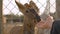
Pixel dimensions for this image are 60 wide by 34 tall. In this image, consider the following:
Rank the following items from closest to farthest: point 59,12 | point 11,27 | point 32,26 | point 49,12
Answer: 1. point 59,12
2. point 49,12
3. point 11,27
4. point 32,26

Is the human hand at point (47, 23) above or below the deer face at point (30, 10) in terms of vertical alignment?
below

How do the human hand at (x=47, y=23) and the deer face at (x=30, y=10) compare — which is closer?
the human hand at (x=47, y=23)

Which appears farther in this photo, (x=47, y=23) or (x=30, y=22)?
(x=30, y=22)

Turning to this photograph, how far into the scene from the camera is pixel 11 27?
1.45 m

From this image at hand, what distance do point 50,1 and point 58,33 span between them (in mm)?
467

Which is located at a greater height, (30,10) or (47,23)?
(30,10)

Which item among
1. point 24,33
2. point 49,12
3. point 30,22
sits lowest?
point 24,33

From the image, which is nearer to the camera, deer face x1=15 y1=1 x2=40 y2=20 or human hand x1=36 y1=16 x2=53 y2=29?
human hand x1=36 y1=16 x2=53 y2=29

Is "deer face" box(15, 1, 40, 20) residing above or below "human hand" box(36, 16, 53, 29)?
above

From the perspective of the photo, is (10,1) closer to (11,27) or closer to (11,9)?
(11,9)

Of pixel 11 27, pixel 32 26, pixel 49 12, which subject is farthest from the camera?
pixel 32 26

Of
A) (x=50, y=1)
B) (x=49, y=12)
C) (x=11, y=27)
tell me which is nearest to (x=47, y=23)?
(x=49, y=12)

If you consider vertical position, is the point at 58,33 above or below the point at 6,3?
below

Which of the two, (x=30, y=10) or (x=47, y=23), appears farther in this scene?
(x=30, y=10)
